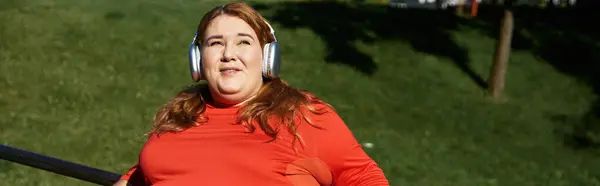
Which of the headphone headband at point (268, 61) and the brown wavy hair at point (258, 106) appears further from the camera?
the headphone headband at point (268, 61)

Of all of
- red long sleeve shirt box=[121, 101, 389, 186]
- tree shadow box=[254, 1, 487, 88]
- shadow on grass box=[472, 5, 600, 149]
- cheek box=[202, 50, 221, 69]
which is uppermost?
cheek box=[202, 50, 221, 69]

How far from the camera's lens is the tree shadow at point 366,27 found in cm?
1038

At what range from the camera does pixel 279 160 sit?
2348 mm

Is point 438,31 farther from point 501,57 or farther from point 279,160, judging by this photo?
point 279,160

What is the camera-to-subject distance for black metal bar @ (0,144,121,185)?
9.99ft

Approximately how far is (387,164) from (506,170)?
126cm

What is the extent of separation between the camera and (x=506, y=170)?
7434mm

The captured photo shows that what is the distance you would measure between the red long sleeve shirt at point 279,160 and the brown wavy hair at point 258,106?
31 mm

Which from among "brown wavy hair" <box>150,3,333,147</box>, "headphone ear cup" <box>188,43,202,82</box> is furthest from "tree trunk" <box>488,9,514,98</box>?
"headphone ear cup" <box>188,43,202,82</box>

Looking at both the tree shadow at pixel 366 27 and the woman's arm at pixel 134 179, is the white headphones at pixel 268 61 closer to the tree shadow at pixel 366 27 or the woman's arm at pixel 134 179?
the woman's arm at pixel 134 179

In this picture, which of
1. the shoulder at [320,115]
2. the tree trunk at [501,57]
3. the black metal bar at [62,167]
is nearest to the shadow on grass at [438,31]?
the tree trunk at [501,57]

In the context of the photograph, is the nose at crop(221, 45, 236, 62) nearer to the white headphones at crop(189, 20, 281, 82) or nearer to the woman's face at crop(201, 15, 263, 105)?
the woman's face at crop(201, 15, 263, 105)

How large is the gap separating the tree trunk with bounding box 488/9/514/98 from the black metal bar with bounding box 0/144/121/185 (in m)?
7.12

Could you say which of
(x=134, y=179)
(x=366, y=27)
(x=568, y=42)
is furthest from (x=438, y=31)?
(x=134, y=179)
